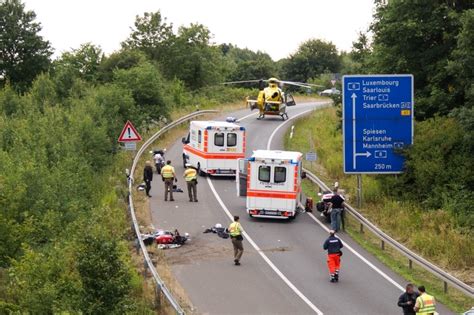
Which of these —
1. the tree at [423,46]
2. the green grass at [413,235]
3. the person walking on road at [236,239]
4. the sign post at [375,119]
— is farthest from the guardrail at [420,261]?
the tree at [423,46]

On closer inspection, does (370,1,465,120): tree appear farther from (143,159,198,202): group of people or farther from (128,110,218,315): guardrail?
(128,110,218,315): guardrail

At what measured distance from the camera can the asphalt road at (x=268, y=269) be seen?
18922 mm

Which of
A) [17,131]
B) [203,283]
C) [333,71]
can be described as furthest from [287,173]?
[333,71]

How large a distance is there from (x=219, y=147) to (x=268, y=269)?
13.7m

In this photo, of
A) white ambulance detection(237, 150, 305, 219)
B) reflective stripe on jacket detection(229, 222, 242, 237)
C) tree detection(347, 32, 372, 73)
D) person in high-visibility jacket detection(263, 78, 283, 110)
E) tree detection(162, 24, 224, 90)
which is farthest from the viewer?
tree detection(162, 24, 224, 90)

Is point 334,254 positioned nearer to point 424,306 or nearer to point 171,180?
point 424,306

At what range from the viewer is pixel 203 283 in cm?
2045

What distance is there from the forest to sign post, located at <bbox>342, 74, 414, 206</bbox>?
94cm

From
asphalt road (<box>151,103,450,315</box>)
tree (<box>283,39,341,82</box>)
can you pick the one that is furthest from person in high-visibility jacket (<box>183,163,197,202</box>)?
tree (<box>283,39,341,82</box>)

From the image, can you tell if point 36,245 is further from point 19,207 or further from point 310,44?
point 310,44

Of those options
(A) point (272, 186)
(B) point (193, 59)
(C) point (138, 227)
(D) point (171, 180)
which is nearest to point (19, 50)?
(B) point (193, 59)

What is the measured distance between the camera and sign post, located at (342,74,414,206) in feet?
94.7

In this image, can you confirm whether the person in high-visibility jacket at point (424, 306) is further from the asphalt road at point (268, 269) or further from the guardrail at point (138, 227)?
the guardrail at point (138, 227)

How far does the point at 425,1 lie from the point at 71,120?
17689 millimetres
